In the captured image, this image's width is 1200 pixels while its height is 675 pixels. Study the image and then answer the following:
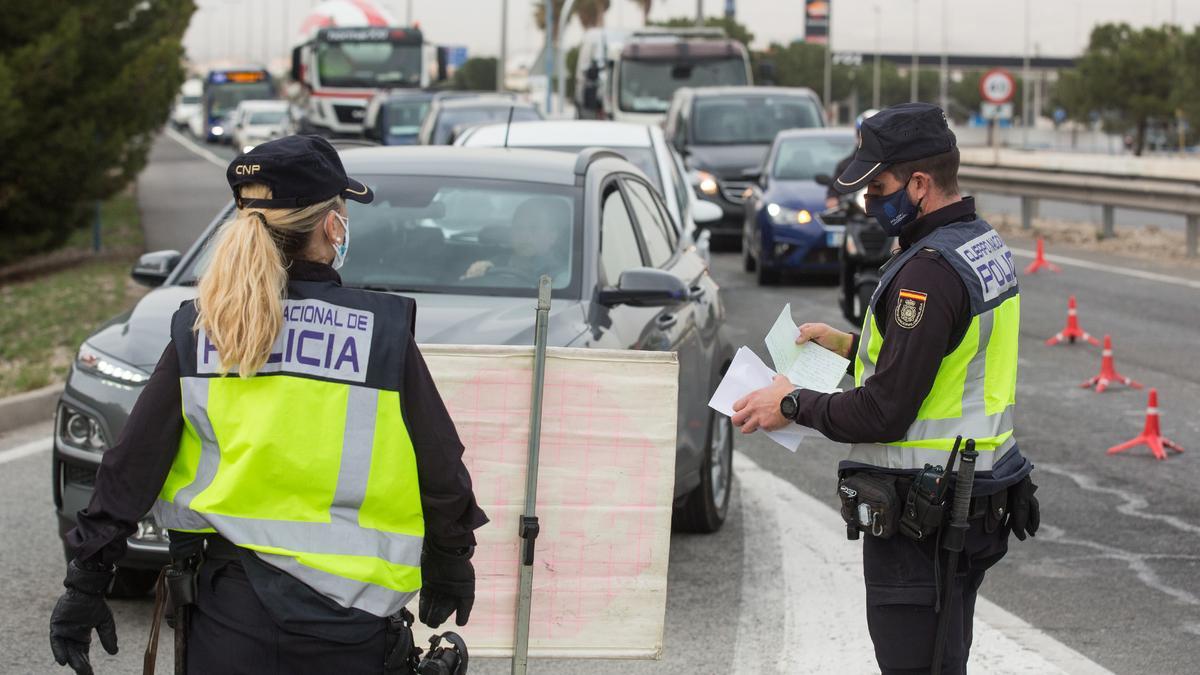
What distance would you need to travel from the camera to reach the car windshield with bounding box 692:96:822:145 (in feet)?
75.3

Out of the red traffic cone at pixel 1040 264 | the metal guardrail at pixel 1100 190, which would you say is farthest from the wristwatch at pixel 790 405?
the metal guardrail at pixel 1100 190

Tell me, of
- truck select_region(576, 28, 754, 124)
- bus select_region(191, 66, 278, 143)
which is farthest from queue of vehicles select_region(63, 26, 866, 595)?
bus select_region(191, 66, 278, 143)

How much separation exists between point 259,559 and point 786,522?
15.6ft

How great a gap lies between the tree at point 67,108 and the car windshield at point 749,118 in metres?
6.91

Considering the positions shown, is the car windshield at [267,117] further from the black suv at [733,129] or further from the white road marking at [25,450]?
the white road marking at [25,450]

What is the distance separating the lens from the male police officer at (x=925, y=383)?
3.53 metres

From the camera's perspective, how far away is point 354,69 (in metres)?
39.9

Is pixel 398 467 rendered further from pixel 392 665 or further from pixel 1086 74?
pixel 1086 74

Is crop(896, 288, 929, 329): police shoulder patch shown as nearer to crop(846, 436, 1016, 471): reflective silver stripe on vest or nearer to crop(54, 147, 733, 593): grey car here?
crop(846, 436, 1016, 471): reflective silver stripe on vest

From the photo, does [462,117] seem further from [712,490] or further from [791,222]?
[712,490]

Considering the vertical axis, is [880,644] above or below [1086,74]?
below

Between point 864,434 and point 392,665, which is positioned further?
point 864,434

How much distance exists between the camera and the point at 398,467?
305cm

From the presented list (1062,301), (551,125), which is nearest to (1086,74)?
(1062,301)
